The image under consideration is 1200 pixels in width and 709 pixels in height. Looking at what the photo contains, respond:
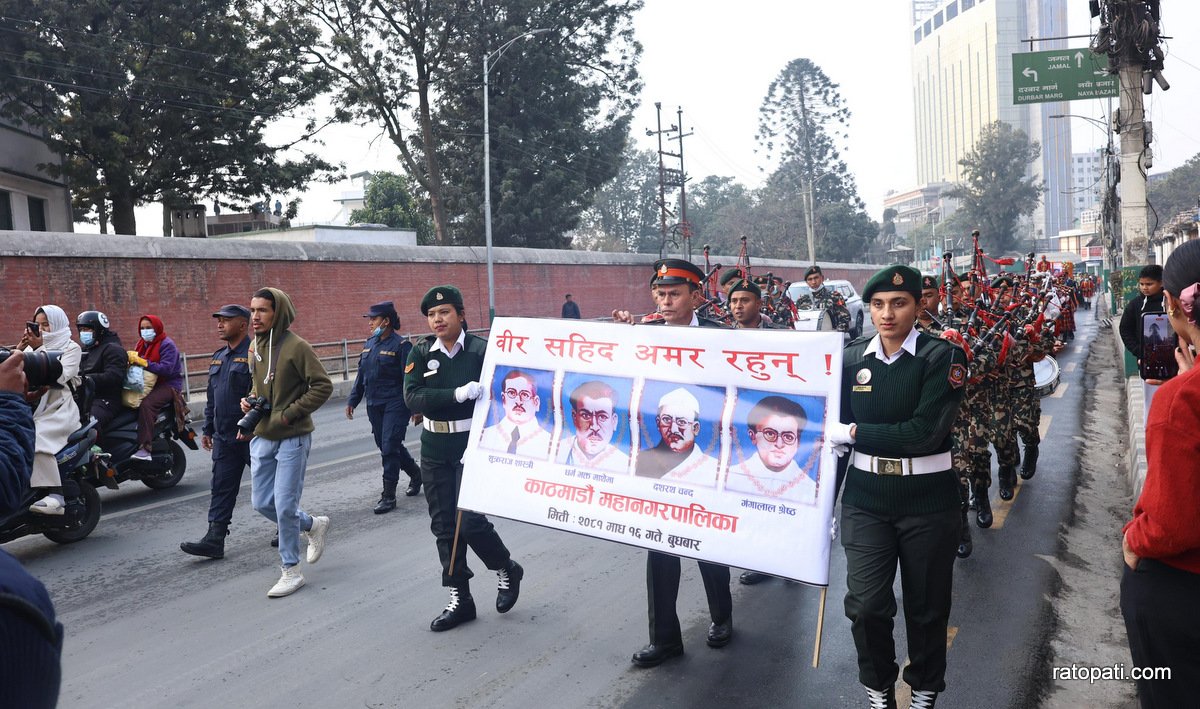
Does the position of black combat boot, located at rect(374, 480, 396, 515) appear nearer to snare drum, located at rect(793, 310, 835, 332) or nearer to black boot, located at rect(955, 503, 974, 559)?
black boot, located at rect(955, 503, 974, 559)

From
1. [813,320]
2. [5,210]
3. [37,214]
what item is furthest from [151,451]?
[37,214]

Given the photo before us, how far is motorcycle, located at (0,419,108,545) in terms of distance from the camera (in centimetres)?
677

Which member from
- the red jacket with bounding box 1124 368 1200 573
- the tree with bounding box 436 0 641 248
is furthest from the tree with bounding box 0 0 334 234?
the red jacket with bounding box 1124 368 1200 573

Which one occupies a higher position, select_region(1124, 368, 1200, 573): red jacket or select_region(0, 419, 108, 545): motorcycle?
select_region(1124, 368, 1200, 573): red jacket

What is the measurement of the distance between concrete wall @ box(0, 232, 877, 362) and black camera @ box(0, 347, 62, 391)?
17544 millimetres

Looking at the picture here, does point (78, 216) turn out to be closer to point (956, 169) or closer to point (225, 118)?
point (225, 118)

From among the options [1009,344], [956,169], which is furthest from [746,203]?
[956,169]

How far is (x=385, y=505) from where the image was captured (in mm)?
8055

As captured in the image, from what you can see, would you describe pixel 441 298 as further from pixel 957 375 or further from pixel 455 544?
pixel 957 375

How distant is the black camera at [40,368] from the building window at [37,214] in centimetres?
2802

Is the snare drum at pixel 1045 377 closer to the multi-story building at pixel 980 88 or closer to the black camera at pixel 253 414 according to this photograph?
the black camera at pixel 253 414

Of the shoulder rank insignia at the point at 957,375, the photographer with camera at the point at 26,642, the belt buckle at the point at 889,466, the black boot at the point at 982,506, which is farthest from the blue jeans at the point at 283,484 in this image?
the black boot at the point at 982,506

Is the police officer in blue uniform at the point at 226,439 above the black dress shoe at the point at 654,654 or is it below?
above

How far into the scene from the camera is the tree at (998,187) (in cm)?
8569
